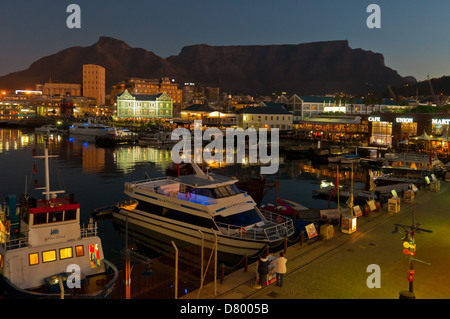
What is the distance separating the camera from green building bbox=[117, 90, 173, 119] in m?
142

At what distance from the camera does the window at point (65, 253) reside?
15.5 meters

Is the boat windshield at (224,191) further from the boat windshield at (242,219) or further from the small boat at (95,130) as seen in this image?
the small boat at (95,130)

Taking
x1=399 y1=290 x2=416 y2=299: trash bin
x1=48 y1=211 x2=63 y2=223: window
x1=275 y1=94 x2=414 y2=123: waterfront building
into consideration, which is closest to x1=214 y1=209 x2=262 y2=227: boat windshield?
x1=48 y1=211 x2=63 y2=223: window

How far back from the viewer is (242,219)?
20.8 m

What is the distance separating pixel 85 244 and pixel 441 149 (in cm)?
6144

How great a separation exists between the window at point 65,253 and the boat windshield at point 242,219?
25.1ft

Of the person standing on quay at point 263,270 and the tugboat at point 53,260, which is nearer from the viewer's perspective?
the person standing on quay at point 263,270

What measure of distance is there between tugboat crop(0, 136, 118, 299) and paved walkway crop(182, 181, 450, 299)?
5.30 metres

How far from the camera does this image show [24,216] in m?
17.5

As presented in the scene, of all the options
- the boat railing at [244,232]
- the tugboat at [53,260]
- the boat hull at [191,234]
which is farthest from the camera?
the boat railing at [244,232]

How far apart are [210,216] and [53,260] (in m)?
8.00

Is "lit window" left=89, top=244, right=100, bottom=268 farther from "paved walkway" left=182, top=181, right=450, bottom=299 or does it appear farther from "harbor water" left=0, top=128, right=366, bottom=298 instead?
"paved walkway" left=182, top=181, right=450, bottom=299

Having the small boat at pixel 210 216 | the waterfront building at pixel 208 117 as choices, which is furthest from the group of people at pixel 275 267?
the waterfront building at pixel 208 117

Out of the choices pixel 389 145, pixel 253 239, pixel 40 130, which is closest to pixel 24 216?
pixel 253 239
